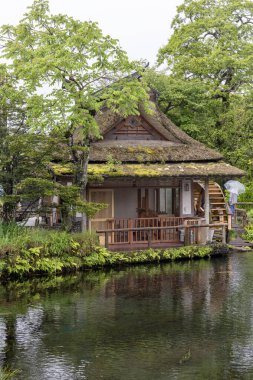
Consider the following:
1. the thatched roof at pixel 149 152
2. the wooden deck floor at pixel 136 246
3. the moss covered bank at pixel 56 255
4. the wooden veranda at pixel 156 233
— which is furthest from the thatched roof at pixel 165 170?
the moss covered bank at pixel 56 255

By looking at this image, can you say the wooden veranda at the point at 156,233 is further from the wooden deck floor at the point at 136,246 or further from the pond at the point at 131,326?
the pond at the point at 131,326

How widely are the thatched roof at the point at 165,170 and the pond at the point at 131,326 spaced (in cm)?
462

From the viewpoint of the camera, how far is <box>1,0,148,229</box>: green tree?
20.1m

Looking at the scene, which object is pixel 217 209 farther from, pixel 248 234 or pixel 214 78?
pixel 214 78

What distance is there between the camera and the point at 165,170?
2472cm

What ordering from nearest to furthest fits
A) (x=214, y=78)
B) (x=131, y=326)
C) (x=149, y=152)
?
(x=131, y=326), (x=149, y=152), (x=214, y=78)

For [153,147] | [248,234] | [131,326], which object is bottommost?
[131,326]

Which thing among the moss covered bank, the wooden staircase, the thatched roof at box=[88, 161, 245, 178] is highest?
the thatched roof at box=[88, 161, 245, 178]

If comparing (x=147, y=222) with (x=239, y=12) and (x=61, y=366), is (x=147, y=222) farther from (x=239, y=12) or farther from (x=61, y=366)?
(x=239, y=12)

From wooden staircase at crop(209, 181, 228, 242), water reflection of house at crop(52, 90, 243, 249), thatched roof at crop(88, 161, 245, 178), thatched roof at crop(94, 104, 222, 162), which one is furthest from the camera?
wooden staircase at crop(209, 181, 228, 242)

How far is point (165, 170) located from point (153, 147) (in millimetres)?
2598

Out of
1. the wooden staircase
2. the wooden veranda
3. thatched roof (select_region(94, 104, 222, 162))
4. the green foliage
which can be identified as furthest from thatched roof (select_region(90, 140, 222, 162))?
the green foliage

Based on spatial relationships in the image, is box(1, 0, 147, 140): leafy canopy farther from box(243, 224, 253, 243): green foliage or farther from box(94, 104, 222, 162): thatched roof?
box(243, 224, 253, 243): green foliage

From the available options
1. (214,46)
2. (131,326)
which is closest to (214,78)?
(214,46)
